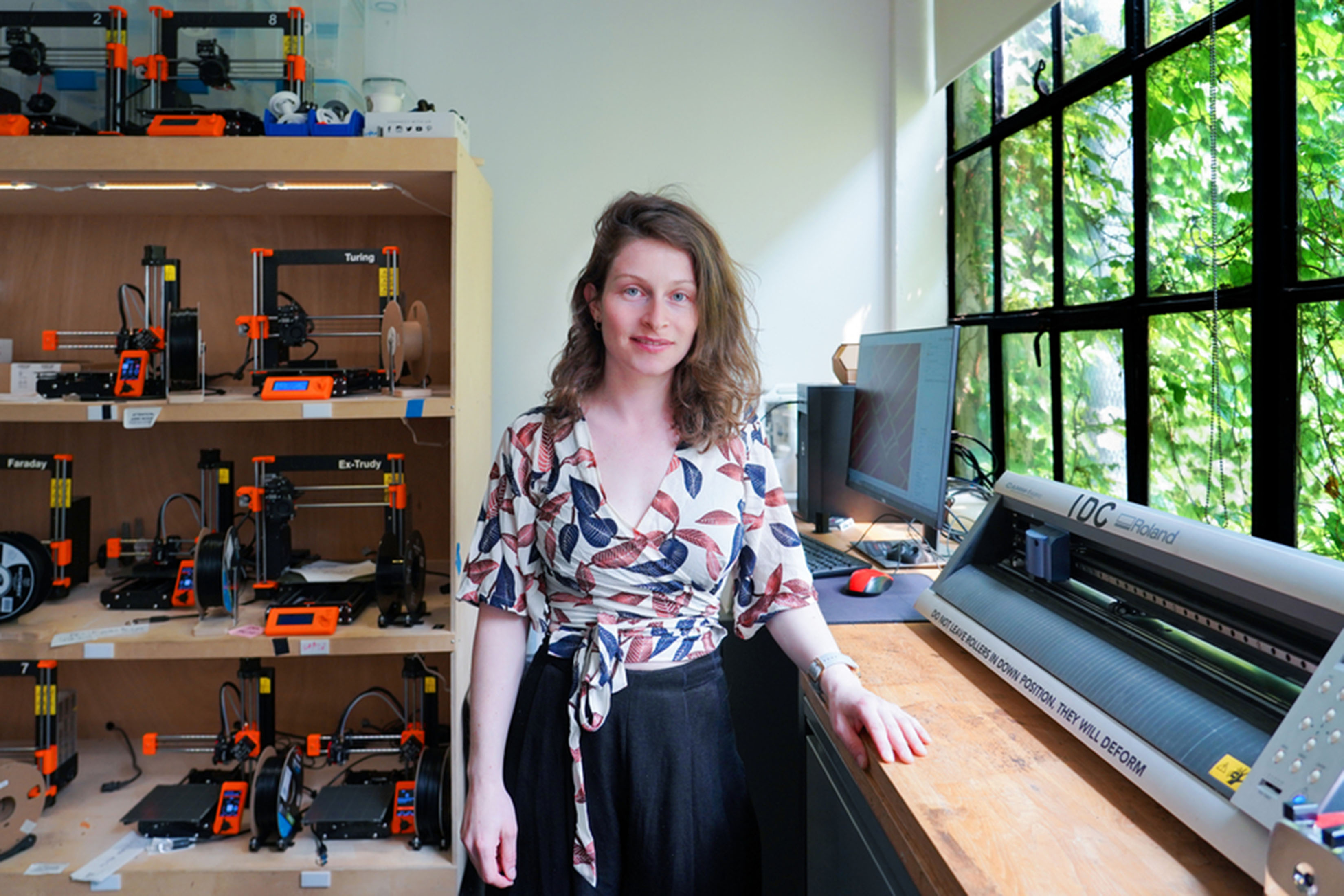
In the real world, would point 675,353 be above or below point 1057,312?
below

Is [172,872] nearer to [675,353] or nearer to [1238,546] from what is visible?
[675,353]

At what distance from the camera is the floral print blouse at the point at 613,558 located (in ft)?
3.69

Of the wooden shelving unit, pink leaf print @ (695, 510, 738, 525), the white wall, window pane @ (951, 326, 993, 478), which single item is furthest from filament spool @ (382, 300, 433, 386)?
window pane @ (951, 326, 993, 478)

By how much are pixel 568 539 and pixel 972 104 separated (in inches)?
91.4

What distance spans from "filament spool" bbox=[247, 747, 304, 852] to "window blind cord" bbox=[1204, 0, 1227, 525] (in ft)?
7.07

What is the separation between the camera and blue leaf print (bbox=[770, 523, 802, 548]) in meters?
1.20

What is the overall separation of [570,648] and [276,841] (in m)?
1.34

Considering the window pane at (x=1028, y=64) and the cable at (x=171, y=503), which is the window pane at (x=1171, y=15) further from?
the cable at (x=171, y=503)

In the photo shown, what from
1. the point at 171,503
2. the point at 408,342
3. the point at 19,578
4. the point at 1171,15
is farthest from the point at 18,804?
the point at 1171,15

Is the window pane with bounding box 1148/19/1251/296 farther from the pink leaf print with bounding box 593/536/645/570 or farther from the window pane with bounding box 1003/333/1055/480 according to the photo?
the pink leaf print with bounding box 593/536/645/570

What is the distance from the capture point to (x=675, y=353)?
3.75ft

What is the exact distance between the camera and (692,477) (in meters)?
1.17

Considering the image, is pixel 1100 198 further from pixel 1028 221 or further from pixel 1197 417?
pixel 1197 417

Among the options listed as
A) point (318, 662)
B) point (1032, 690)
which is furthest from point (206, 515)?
point (1032, 690)
